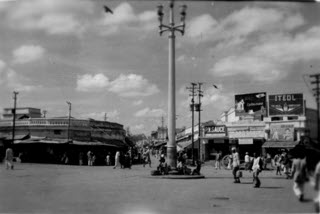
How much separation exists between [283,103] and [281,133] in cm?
104

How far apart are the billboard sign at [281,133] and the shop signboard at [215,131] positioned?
13.2 meters

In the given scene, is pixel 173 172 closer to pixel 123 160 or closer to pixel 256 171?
pixel 256 171

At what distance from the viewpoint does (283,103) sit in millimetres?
7609

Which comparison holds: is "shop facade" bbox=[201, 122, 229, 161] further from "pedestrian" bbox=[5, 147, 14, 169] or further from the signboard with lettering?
the signboard with lettering

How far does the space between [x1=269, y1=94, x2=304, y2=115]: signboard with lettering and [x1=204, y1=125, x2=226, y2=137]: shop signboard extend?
47.0ft

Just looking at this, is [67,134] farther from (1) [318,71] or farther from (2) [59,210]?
(1) [318,71]

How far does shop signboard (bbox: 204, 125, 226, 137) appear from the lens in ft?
73.7

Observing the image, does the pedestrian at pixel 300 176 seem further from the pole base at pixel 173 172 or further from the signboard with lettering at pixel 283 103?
the pole base at pixel 173 172

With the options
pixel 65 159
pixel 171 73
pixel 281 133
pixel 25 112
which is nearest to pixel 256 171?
pixel 281 133

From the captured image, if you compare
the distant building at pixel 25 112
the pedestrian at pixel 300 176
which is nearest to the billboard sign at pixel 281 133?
the pedestrian at pixel 300 176

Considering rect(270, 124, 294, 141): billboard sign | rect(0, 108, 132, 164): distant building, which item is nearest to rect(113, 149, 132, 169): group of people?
rect(0, 108, 132, 164): distant building

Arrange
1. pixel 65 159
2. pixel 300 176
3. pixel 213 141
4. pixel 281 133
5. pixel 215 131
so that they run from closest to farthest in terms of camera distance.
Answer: pixel 300 176, pixel 281 133, pixel 65 159, pixel 215 131, pixel 213 141

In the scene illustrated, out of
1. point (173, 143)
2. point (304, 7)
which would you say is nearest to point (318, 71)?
point (304, 7)

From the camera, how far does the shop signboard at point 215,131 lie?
2247cm
